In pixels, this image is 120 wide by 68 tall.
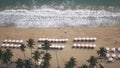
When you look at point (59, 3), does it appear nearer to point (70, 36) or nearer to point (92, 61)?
point (70, 36)

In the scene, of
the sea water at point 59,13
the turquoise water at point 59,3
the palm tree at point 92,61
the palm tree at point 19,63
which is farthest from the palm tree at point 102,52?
the turquoise water at point 59,3

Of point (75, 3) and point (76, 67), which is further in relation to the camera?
point (75, 3)

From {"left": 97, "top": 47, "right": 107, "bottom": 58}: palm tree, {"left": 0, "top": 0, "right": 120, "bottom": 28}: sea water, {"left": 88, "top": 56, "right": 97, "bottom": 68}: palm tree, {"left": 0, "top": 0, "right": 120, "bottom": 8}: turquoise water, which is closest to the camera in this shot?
{"left": 88, "top": 56, "right": 97, "bottom": 68}: palm tree

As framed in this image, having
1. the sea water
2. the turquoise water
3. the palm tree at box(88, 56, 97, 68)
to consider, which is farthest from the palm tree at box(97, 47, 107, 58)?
the turquoise water

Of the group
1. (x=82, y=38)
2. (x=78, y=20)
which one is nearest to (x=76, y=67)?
(x=82, y=38)

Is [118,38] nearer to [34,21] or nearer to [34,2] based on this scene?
[34,21]

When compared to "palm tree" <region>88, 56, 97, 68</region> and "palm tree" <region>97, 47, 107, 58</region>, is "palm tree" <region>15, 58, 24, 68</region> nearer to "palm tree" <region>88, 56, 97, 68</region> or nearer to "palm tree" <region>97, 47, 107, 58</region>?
"palm tree" <region>88, 56, 97, 68</region>

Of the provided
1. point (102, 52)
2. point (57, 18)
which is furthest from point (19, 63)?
point (57, 18)
